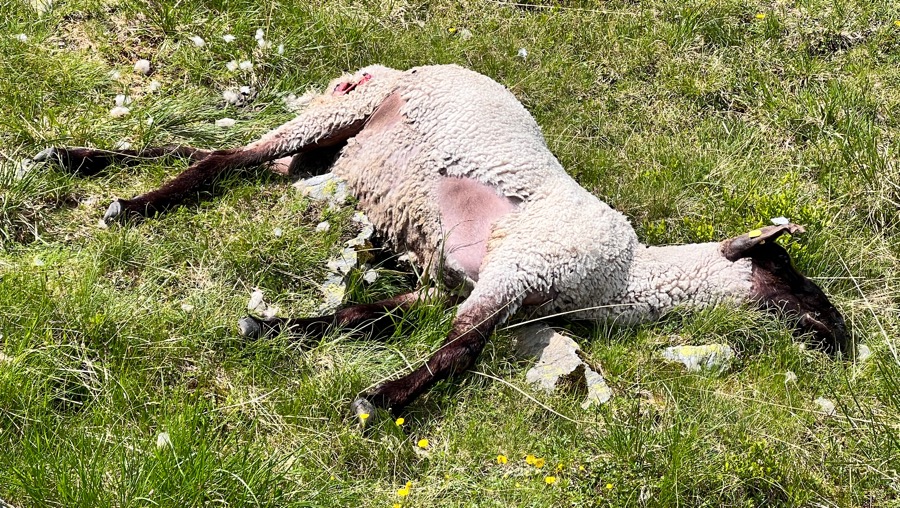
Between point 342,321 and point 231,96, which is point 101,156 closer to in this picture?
point 231,96

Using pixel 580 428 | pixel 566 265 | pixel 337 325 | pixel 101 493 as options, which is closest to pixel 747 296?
pixel 566 265

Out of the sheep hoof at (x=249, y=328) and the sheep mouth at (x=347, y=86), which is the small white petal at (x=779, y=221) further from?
the sheep hoof at (x=249, y=328)

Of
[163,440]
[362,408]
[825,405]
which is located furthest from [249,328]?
[825,405]

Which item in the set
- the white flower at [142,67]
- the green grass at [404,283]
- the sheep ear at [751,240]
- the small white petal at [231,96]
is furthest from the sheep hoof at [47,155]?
the sheep ear at [751,240]

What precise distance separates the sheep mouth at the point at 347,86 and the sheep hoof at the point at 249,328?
5.30 ft

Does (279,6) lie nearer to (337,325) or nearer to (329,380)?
(337,325)

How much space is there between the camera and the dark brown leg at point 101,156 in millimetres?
4449

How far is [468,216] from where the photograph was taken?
171 inches

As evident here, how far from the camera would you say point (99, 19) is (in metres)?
5.41

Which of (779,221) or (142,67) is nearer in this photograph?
(779,221)

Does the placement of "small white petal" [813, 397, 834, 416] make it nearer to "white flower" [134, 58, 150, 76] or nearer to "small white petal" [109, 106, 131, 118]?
"small white petal" [109, 106, 131, 118]

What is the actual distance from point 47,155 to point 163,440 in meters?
2.02

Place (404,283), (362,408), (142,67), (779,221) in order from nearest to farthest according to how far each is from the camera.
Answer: (362,408)
(404,283)
(779,221)
(142,67)

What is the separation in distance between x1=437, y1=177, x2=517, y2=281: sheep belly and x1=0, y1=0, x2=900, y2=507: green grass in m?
0.34
